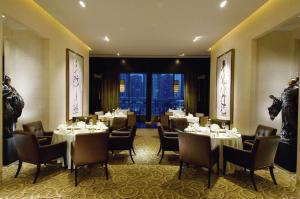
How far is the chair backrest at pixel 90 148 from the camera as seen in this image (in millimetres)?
3877

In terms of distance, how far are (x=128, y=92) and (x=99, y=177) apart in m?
7.65

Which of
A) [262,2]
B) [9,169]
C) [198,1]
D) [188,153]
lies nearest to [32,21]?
[9,169]

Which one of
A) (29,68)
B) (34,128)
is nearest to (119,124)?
(34,128)

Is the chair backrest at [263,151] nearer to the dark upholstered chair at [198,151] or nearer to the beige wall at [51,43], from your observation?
the dark upholstered chair at [198,151]

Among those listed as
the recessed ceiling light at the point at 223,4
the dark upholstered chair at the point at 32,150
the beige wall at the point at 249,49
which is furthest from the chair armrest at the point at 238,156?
the dark upholstered chair at the point at 32,150

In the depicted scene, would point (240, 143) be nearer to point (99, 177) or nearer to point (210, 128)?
point (210, 128)

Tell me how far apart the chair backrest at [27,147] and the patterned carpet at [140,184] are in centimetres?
39

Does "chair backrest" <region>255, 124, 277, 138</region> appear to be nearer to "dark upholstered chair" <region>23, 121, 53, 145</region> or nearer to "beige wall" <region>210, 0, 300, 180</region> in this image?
"beige wall" <region>210, 0, 300, 180</region>

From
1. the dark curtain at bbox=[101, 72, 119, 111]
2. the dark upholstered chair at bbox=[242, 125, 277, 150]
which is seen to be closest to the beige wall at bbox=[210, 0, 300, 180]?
the dark upholstered chair at bbox=[242, 125, 277, 150]

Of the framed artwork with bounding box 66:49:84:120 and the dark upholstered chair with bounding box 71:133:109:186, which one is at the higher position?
the framed artwork with bounding box 66:49:84:120

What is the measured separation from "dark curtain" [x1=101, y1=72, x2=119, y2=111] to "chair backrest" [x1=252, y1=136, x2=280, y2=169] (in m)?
8.19

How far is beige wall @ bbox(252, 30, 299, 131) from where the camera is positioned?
5551 mm

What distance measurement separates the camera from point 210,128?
519 centimetres

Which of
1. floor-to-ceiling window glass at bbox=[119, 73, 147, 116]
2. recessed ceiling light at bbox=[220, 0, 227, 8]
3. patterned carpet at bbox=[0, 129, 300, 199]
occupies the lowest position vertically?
patterned carpet at bbox=[0, 129, 300, 199]
